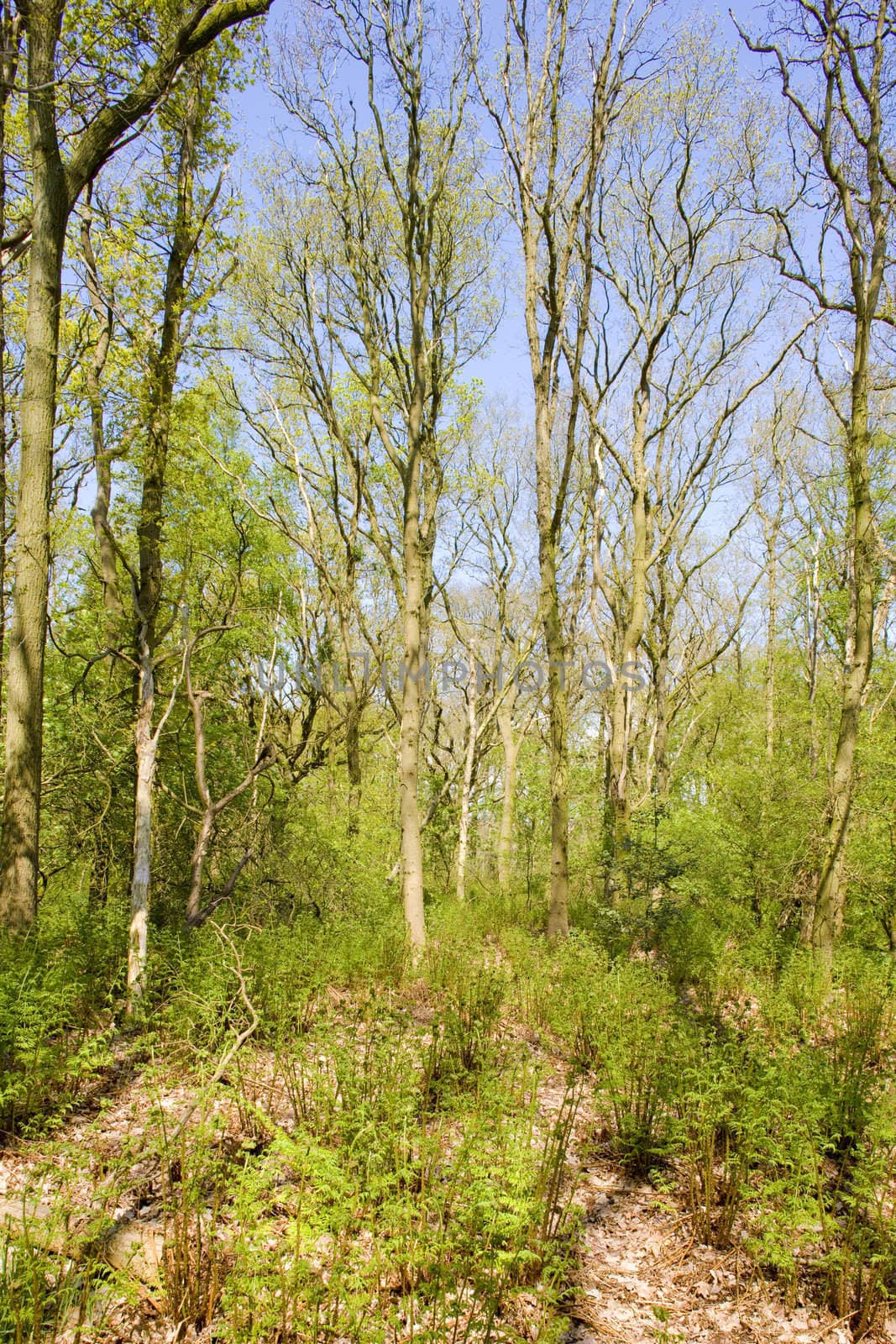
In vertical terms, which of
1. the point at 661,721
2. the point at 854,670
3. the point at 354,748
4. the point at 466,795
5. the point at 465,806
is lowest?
the point at 465,806

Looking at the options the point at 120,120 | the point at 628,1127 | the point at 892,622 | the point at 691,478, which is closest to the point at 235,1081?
the point at 628,1127

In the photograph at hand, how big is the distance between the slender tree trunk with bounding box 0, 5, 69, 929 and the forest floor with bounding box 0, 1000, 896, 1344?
81.8 inches

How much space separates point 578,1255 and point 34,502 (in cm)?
610

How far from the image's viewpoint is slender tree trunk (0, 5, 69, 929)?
5469 mm

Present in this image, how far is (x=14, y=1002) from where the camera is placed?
4004mm

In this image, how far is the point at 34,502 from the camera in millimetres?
5801

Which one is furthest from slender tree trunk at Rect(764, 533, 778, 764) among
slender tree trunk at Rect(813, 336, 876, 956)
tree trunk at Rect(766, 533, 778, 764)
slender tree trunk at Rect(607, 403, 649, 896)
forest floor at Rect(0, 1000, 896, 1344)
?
forest floor at Rect(0, 1000, 896, 1344)

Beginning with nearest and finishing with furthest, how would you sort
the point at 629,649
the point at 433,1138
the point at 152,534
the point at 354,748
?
the point at 433,1138, the point at 152,534, the point at 629,649, the point at 354,748

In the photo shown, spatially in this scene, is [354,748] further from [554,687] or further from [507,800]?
[507,800]

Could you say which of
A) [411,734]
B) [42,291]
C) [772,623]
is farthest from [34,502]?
[772,623]

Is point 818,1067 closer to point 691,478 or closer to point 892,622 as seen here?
point 691,478

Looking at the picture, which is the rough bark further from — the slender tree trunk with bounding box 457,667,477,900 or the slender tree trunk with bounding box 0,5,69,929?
the slender tree trunk with bounding box 0,5,69,929

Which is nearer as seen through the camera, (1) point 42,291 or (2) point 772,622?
(1) point 42,291

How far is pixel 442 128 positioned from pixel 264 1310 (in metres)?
11.6
